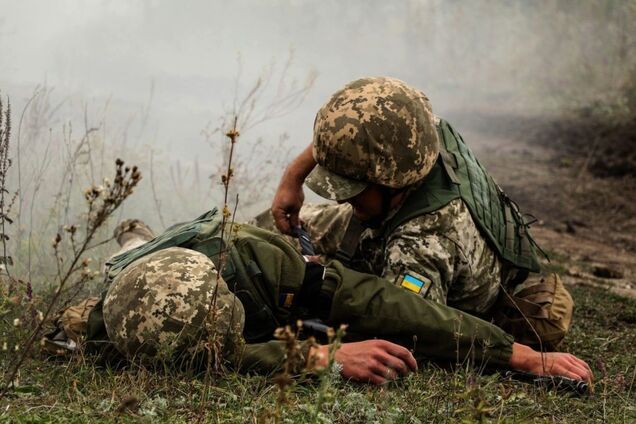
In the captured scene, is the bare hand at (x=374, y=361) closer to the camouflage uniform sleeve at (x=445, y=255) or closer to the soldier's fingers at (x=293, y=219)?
the camouflage uniform sleeve at (x=445, y=255)

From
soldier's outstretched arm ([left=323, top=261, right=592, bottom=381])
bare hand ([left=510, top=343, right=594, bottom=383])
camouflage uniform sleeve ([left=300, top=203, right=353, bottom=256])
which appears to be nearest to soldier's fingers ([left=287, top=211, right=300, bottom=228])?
camouflage uniform sleeve ([left=300, top=203, right=353, bottom=256])

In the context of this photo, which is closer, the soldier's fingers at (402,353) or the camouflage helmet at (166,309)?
the camouflage helmet at (166,309)

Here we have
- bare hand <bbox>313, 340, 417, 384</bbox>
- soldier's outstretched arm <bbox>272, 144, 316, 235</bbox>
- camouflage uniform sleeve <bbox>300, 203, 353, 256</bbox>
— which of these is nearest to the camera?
bare hand <bbox>313, 340, 417, 384</bbox>

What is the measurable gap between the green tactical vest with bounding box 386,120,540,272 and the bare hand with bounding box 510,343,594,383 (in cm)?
73

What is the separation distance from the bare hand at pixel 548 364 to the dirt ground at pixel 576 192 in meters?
2.18

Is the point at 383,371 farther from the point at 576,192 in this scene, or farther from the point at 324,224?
the point at 576,192

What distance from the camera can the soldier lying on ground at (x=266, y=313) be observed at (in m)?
3.14

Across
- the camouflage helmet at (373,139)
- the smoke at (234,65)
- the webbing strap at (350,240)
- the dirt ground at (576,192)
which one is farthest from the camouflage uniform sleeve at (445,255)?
the smoke at (234,65)

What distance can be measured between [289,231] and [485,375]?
5.11 feet

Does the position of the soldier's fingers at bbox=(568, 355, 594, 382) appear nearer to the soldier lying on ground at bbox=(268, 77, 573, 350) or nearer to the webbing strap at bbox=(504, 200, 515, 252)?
the soldier lying on ground at bbox=(268, 77, 573, 350)

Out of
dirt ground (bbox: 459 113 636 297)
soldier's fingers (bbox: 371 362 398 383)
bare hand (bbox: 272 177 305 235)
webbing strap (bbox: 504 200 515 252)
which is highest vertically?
webbing strap (bbox: 504 200 515 252)

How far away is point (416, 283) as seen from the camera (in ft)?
12.1

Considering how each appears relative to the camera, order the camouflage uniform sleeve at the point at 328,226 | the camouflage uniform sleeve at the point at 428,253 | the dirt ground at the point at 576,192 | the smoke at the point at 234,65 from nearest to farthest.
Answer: the camouflage uniform sleeve at the point at 428,253 → the camouflage uniform sleeve at the point at 328,226 → the dirt ground at the point at 576,192 → the smoke at the point at 234,65

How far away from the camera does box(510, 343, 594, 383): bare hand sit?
3.48 m
